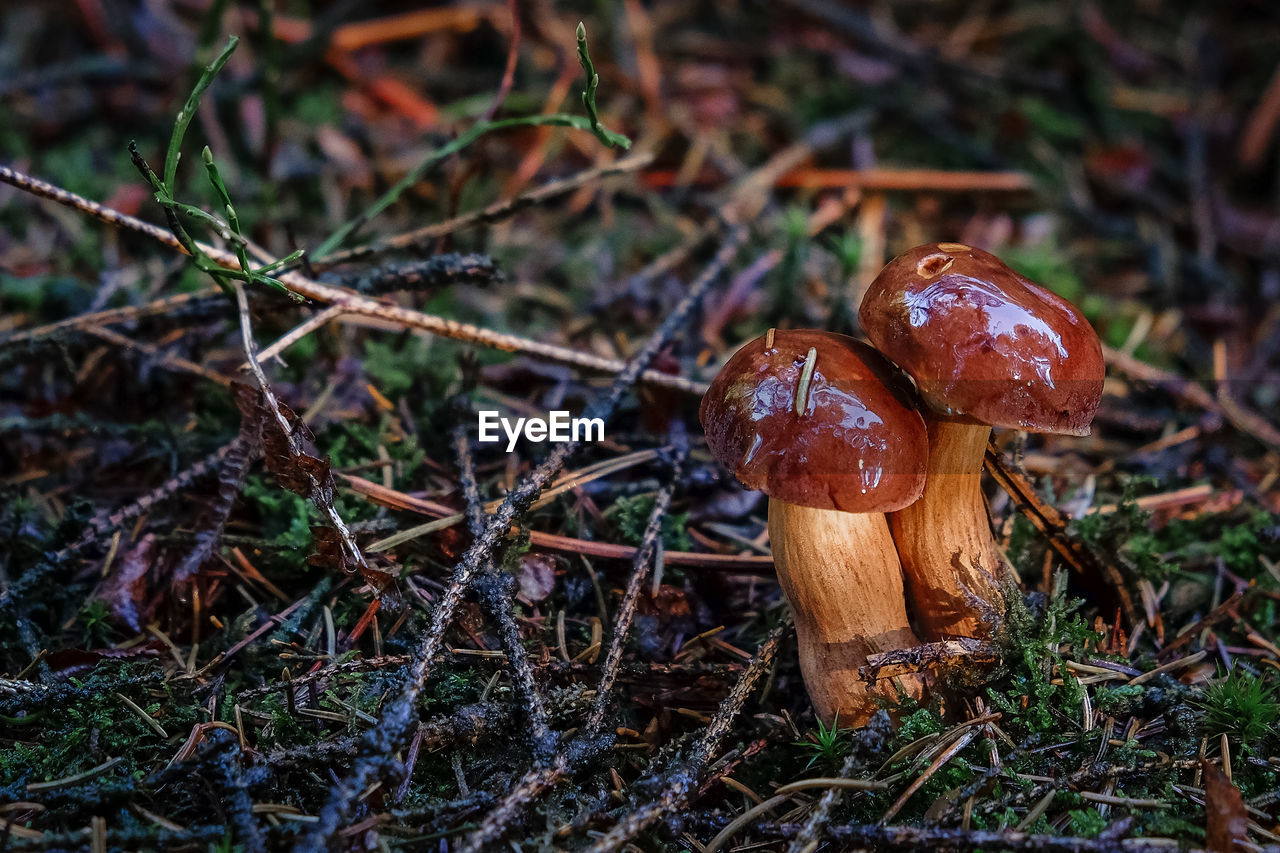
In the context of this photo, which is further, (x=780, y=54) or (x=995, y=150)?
(x=780, y=54)

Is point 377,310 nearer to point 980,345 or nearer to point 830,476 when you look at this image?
point 830,476

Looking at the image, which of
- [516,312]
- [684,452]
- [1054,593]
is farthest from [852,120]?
[1054,593]

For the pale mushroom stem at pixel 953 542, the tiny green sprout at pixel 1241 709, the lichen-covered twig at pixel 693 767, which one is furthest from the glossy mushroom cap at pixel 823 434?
the tiny green sprout at pixel 1241 709

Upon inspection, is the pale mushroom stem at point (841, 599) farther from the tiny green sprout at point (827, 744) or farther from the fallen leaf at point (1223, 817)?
the fallen leaf at point (1223, 817)

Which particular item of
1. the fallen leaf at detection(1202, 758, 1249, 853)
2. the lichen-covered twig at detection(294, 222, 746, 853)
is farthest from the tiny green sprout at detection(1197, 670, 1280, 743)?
the lichen-covered twig at detection(294, 222, 746, 853)

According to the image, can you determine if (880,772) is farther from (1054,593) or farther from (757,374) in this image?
(757,374)

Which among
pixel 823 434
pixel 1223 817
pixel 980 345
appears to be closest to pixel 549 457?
pixel 823 434
